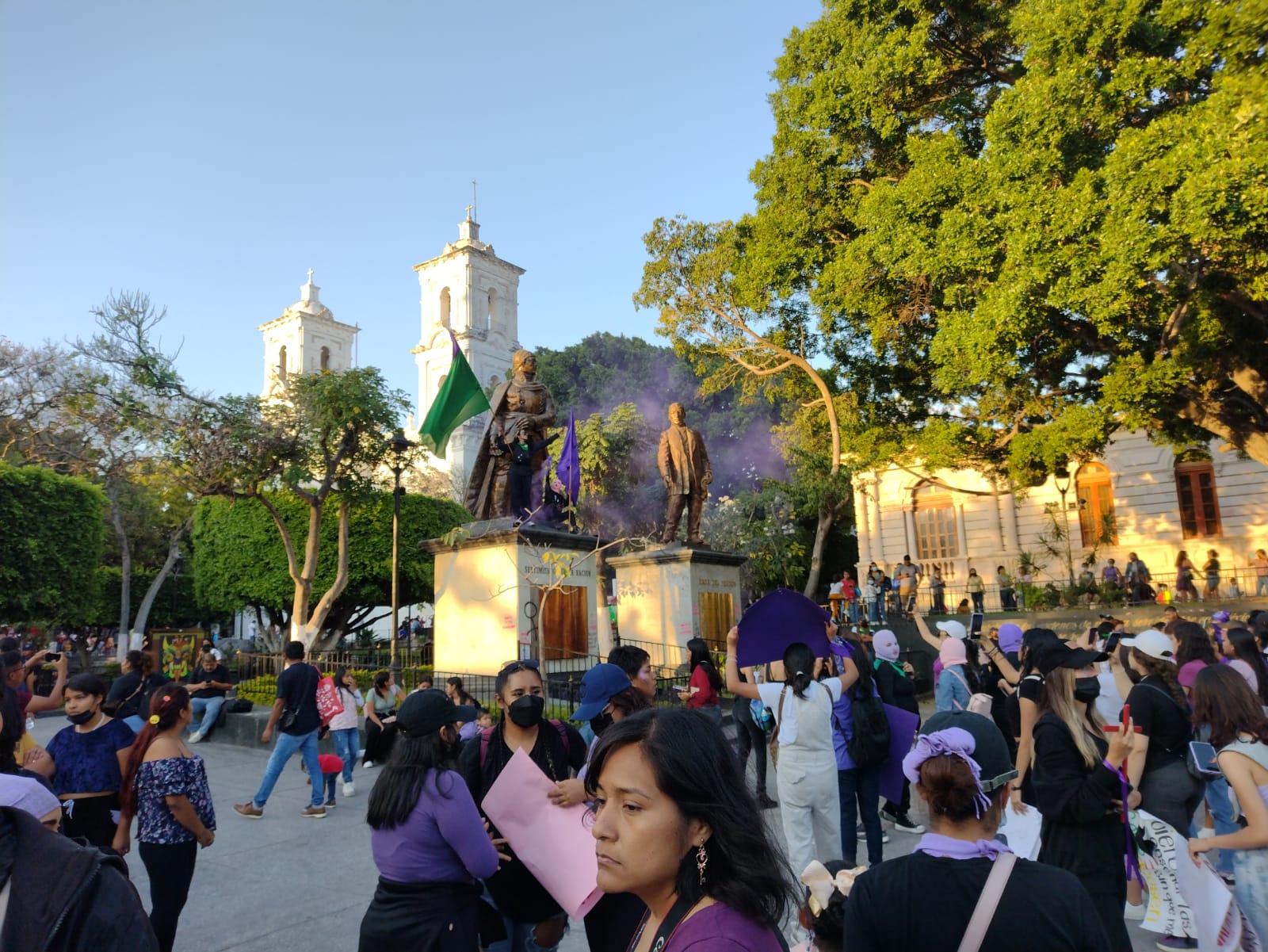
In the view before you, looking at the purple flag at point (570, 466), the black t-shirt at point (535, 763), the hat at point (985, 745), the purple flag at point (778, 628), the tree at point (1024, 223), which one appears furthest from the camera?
the purple flag at point (570, 466)

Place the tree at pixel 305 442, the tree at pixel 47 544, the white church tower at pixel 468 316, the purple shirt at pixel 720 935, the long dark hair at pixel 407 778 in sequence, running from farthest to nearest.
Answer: the white church tower at pixel 468 316 < the tree at pixel 47 544 < the tree at pixel 305 442 < the long dark hair at pixel 407 778 < the purple shirt at pixel 720 935

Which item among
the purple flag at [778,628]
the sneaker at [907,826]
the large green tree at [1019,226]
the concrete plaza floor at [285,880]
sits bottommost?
the sneaker at [907,826]

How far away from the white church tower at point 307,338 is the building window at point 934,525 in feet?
175

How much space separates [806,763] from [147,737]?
12.5 feet

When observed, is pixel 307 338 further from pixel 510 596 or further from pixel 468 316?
pixel 510 596

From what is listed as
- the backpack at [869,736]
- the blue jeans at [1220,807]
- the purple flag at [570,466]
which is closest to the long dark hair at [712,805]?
the backpack at [869,736]

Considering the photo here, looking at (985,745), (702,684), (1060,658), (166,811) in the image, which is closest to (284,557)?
(702,684)

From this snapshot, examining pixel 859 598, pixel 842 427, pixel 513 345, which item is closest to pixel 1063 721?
pixel 842 427

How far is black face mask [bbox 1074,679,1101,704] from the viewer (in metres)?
4.24

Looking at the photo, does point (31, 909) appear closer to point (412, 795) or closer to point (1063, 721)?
point (412, 795)

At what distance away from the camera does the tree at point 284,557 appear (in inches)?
1227

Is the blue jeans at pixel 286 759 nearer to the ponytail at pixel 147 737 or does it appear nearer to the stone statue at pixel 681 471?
the ponytail at pixel 147 737

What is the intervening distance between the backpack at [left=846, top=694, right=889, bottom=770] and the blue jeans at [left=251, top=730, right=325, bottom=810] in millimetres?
5528

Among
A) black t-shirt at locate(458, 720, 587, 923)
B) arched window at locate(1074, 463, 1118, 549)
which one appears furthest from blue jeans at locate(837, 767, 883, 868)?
arched window at locate(1074, 463, 1118, 549)
